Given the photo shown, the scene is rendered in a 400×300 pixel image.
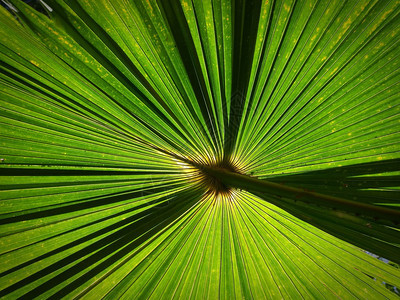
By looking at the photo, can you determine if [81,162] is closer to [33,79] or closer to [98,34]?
[33,79]

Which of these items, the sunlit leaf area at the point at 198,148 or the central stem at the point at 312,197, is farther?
the sunlit leaf area at the point at 198,148

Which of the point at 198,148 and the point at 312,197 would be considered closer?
the point at 312,197

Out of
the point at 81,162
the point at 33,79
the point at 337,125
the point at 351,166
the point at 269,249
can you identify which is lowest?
the point at 269,249

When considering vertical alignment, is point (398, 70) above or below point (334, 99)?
above

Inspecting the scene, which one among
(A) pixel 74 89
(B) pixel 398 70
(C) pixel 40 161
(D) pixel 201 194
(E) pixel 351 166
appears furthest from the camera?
(D) pixel 201 194

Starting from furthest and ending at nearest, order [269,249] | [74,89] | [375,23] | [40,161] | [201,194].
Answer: [269,249], [201,194], [40,161], [74,89], [375,23]

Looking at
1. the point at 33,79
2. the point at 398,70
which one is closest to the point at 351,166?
the point at 398,70

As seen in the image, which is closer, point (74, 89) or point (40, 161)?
point (74, 89)

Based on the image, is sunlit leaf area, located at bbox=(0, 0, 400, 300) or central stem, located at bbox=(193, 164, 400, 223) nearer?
central stem, located at bbox=(193, 164, 400, 223)
